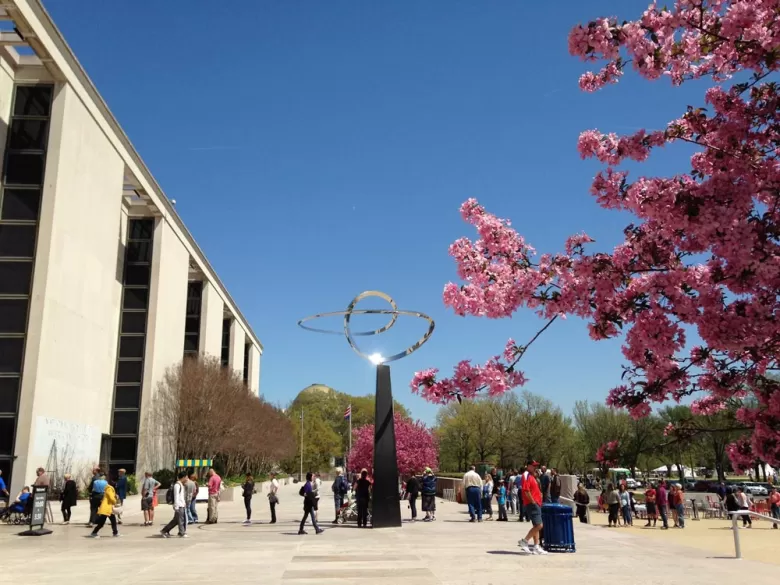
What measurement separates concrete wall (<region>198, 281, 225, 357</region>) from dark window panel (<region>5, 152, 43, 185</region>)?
2999cm

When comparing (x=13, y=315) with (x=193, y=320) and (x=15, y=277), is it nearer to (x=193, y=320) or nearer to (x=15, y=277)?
(x=15, y=277)

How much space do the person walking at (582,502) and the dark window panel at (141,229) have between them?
35034 mm

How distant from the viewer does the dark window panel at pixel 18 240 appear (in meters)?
31.4

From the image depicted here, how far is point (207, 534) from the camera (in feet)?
64.5

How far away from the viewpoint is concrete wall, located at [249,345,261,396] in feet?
308

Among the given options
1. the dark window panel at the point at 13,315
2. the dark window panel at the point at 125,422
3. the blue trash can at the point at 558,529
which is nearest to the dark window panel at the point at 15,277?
the dark window panel at the point at 13,315

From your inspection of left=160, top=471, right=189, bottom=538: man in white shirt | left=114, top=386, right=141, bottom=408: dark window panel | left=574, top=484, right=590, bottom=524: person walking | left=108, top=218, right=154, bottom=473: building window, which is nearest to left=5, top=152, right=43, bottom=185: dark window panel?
left=108, top=218, right=154, bottom=473: building window

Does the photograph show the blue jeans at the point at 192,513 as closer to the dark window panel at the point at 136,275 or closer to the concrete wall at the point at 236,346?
the dark window panel at the point at 136,275

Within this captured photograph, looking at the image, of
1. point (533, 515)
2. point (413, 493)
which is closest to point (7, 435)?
point (413, 493)

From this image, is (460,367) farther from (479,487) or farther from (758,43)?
(479,487)

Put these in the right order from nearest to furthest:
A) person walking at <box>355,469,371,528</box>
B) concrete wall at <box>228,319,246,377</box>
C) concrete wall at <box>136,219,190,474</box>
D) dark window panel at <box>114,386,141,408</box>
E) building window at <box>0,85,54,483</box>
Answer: person walking at <box>355,469,371,528</box>
building window at <box>0,85,54,483</box>
concrete wall at <box>136,219,190,474</box>
dark window panel at <box>114,386,141,408</box>
concrete wall at <box>228,319,246,377</box>

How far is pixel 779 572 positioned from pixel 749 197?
963 centimetres

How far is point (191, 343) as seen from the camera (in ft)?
205

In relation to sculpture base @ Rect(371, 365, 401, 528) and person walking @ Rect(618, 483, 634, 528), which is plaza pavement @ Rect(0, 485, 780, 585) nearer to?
sculpture base @ Rect(371, 365, 401, 528)
